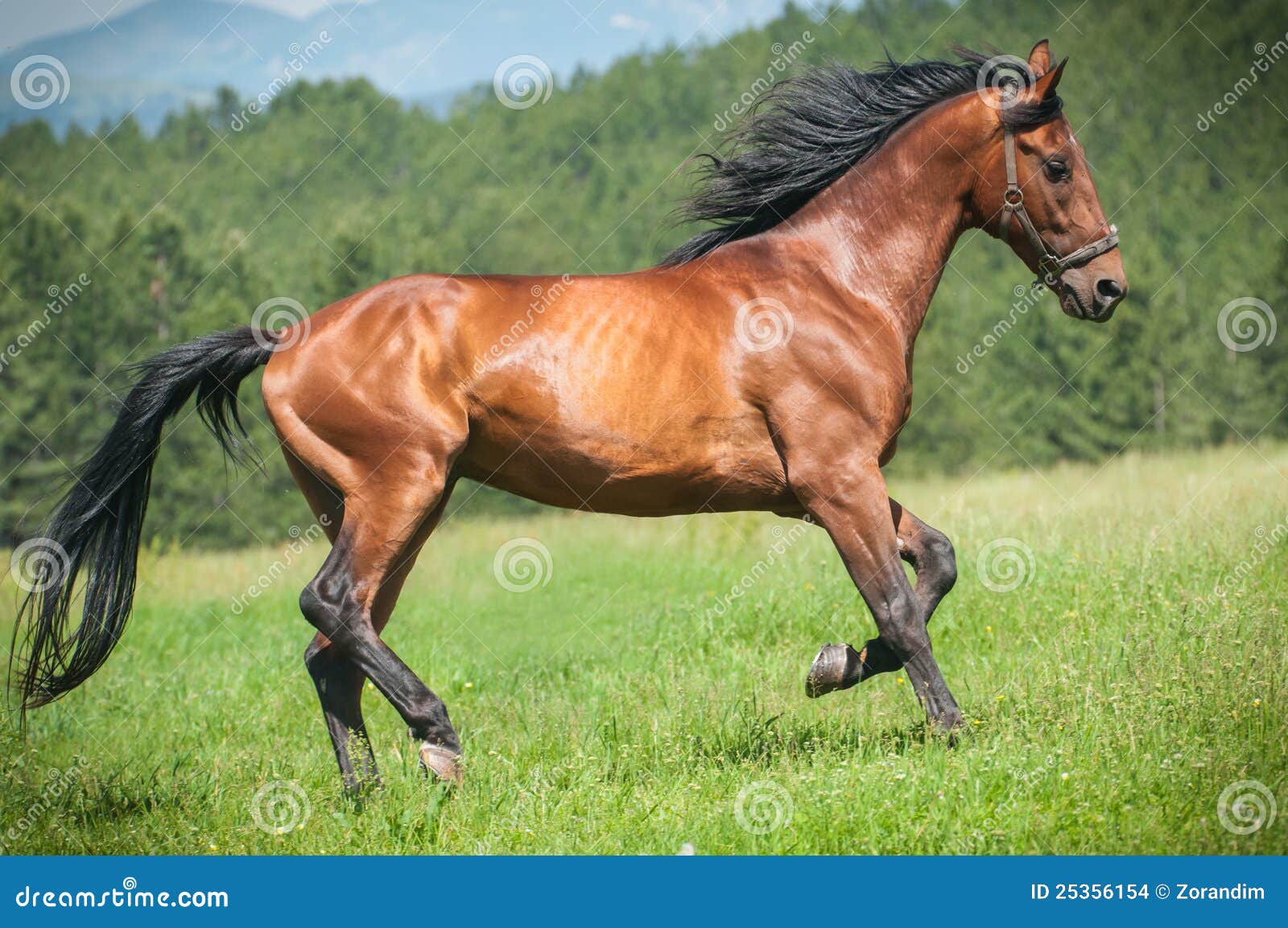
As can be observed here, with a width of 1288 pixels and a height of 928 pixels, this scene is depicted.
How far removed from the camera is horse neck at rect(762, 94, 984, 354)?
207 inches

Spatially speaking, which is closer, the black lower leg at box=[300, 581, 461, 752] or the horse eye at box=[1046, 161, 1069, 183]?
the black lower leg at box=[300, 581, 461, 752]

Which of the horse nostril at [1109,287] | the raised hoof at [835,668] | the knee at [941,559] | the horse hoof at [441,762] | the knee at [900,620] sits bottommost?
the horse hoof at [441,762]

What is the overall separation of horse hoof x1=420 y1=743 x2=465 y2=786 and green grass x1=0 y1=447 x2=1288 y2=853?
67 millimetres

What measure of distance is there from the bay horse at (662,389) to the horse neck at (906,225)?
0.01 metres

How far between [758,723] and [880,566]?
1144 millimetres

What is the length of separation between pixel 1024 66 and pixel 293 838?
15.1 feet

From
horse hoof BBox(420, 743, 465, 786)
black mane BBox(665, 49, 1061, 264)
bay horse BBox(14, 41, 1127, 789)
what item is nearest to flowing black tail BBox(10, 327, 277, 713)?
bay horse BBox(14, 41, 1127, 789)

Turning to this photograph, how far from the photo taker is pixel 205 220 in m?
53.9

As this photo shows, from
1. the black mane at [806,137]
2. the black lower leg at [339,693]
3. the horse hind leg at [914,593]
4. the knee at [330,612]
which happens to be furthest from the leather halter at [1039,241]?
the black lower leg at [339,693]

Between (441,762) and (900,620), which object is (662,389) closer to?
(900,620)

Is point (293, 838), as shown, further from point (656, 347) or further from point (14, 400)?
point (14, 400)

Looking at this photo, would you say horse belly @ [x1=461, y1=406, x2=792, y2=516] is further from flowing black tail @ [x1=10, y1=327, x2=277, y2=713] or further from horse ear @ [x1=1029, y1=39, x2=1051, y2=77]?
horse ear @ [x1=1029, y1=39, x2=1051, y2=77]

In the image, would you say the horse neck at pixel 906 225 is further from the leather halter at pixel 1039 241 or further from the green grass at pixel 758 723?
the green grass at pixel 758 723

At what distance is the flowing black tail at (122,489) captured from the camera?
5258 mm
